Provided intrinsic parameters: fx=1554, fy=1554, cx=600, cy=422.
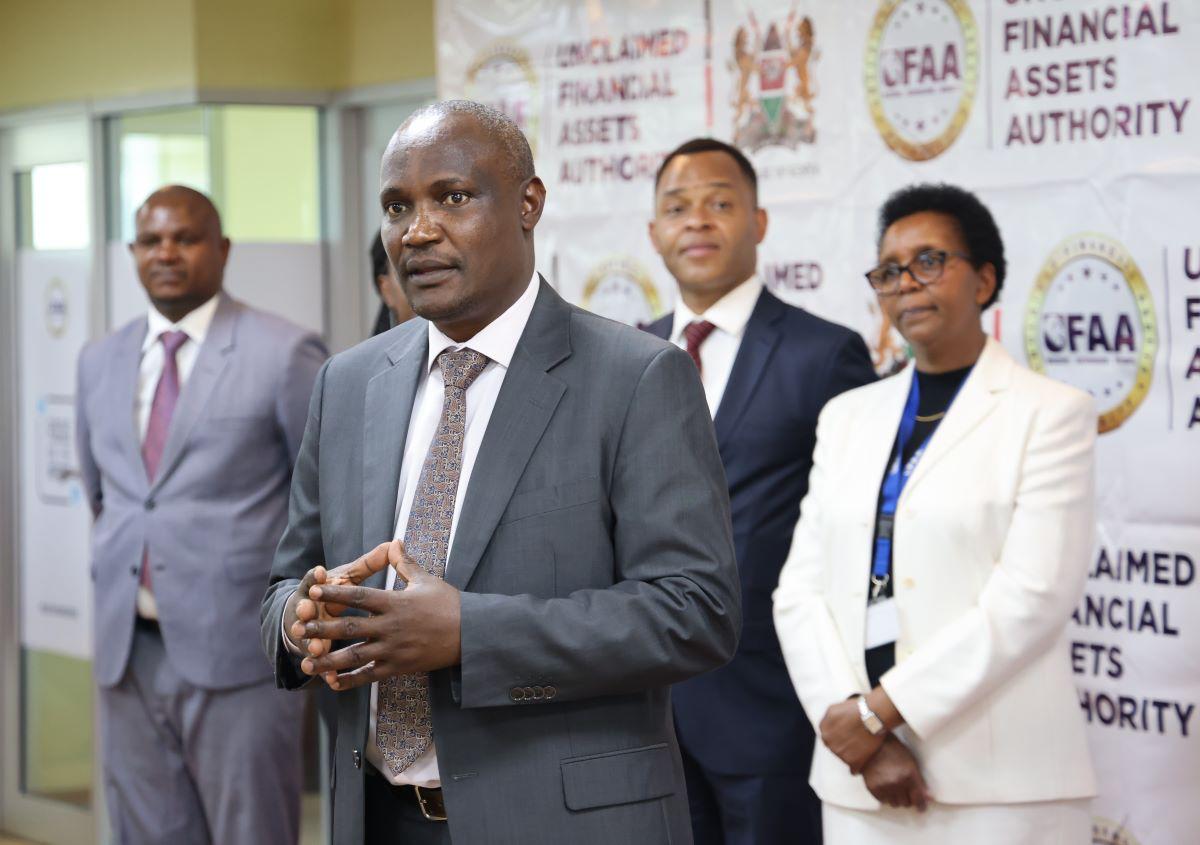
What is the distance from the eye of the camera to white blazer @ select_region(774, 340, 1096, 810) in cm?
285

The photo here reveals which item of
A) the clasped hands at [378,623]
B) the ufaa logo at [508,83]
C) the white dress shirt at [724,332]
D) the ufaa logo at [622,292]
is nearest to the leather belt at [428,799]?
the clasped hands at [378,623]

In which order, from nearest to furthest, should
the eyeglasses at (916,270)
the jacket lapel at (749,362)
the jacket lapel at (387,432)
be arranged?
the jacket lapel at (387,432) → the eyeglasses at (916,270) → the jacket lapel at (749,362)

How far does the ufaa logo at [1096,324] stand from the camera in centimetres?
353

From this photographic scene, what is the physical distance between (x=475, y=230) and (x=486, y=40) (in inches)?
130

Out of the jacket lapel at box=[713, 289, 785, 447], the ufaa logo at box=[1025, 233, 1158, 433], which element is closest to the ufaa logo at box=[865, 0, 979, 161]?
the ufaa logo at box=[1025, 233, 1158, 433]

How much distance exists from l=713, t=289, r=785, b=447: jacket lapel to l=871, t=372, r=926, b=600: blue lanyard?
1.21 ft

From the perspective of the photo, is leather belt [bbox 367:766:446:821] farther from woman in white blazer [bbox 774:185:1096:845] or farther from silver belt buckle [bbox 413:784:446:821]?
woman in white blazer [bbox 774:185:1096:845]

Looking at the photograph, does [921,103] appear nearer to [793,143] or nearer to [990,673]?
[793,143]

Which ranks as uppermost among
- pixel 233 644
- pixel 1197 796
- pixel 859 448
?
pixel 859 448

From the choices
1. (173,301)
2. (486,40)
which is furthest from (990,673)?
(486,40)

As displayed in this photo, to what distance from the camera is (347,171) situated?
576 cm

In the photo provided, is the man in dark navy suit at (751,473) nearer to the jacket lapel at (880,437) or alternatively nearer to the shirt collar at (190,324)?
the jacket lapel at (880,437)

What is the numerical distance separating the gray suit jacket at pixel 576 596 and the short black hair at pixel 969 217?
53.9 inches

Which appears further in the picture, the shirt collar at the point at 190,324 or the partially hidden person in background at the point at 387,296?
the shirt collar at the point at 190,324
